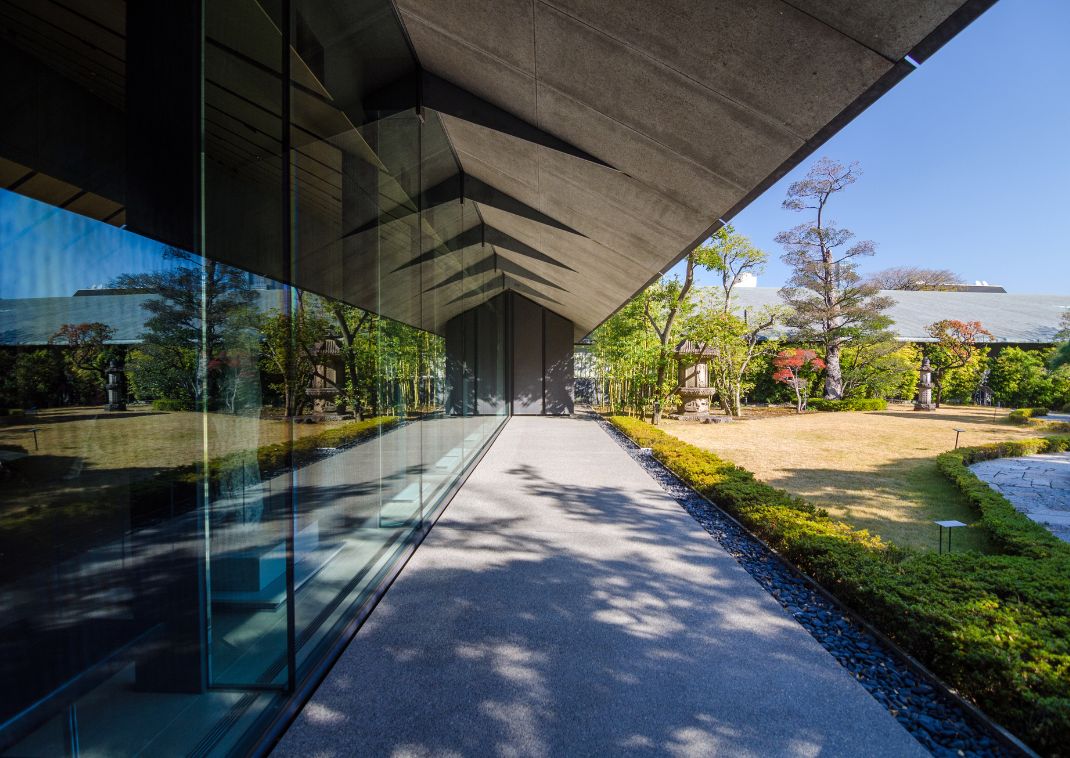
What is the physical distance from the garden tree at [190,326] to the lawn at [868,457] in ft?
18.1

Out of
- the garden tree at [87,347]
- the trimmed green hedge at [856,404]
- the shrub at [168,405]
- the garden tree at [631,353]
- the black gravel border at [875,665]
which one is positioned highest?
the garden tree at [631,353]

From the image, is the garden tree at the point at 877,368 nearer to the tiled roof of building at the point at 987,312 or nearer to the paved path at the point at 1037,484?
the tiled roof of building at the point at 987,312

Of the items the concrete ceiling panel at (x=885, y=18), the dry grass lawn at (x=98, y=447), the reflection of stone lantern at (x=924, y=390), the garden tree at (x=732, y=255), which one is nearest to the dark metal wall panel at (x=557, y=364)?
the garden tree at (x=732, y=255)

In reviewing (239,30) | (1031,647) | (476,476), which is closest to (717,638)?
(1031,647)

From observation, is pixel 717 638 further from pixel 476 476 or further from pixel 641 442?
pixel 641 442

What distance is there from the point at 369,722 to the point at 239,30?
2.52 m

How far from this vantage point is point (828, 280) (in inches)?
864

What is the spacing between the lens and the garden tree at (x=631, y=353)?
15.2 m

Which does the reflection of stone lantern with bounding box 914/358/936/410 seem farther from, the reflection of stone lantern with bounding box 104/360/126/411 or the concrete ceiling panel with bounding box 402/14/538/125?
the reflection of stone lantern with bounding box 104/360/126/411

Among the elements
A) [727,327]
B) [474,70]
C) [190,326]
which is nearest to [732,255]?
[727,327]

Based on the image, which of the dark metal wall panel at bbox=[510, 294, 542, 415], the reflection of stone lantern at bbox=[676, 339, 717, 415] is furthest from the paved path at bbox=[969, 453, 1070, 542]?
the dark metal wall panel at bbox=[510, 294, 542, 415]

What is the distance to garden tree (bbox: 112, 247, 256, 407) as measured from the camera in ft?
4.59

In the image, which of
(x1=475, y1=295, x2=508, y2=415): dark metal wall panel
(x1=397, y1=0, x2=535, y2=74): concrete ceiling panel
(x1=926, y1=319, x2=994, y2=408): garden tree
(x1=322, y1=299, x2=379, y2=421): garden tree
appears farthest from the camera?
(x1=926, y1=319, x2=994, y2=408): garden tree

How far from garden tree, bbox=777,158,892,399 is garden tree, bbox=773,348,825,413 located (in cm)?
61
